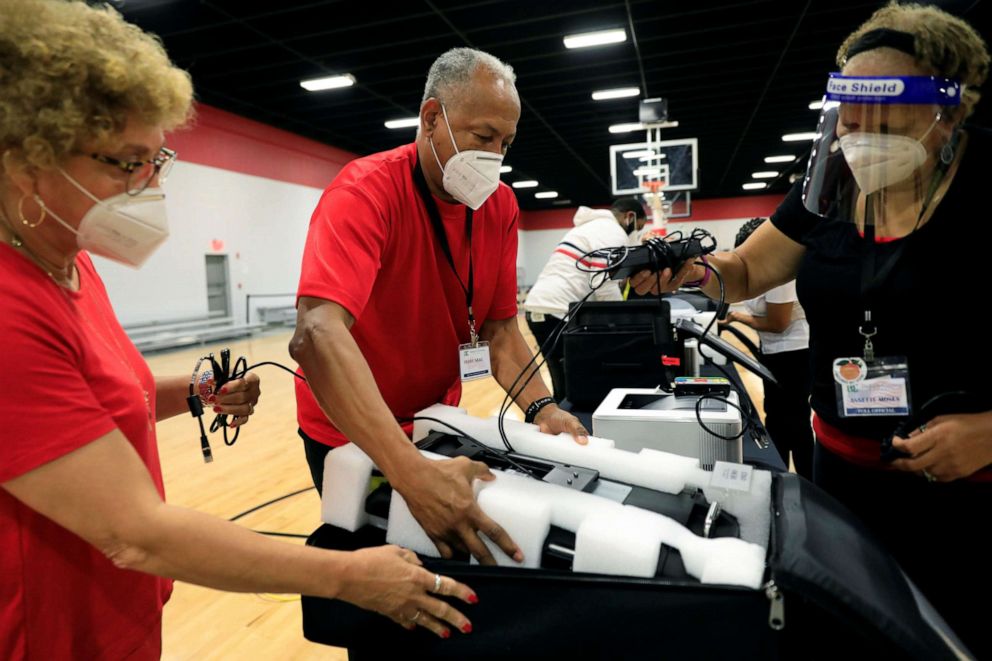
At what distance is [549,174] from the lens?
50.0ft

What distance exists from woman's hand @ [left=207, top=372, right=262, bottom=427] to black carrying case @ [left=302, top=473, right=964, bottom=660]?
0.51 m

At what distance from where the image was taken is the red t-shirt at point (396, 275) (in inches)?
39.9

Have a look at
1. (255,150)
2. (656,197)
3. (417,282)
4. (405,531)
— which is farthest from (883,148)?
(255,150)

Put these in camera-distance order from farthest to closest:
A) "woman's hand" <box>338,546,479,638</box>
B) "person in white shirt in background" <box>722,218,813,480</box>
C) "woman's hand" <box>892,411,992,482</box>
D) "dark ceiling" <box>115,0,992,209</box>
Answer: "dark ceiling" <box>115,0,992,209</box>, "person in white shirt in background" <box>722,218,813,480</box>, "woman's hand" <box>892,411,992,482</box>, "woman's hand" <box>338,546,479,638</box>

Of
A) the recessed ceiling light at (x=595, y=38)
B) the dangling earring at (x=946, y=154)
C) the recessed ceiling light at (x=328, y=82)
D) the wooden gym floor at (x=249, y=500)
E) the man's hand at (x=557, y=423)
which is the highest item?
the recessed ceiling light at (x=595, y=38)

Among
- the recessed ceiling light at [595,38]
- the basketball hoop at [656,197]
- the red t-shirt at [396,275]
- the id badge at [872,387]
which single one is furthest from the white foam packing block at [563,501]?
the basketball hoop at [656,197]

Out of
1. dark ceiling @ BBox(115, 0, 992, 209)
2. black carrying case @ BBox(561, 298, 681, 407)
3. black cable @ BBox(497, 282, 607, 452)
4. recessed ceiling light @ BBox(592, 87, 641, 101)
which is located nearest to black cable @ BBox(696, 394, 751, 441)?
black cable @ BBox(497, 282, 607, 452)

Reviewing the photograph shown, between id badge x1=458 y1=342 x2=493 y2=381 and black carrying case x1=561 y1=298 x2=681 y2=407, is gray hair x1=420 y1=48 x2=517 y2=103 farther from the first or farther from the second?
black carrying case x1=561 y1=298 x2=681 y2=407

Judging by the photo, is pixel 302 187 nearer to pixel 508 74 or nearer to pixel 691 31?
pixel 691 31

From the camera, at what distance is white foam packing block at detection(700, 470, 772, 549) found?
2.51 ft

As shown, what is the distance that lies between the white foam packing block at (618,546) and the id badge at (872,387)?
52 centimetres

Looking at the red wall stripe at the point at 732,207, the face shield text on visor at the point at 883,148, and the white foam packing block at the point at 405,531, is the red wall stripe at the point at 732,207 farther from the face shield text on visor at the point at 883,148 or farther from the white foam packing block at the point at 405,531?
the white foam packing block at the point at 405,531

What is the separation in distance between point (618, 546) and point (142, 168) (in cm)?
73

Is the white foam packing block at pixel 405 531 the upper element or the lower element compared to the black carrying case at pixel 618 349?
lower
